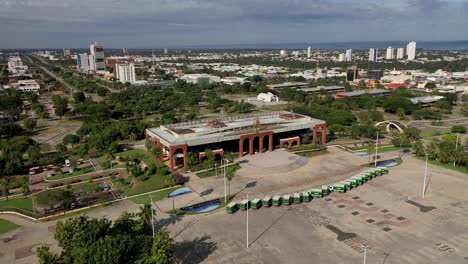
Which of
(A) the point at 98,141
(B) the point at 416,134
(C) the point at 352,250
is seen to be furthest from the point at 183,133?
(B) the point at 416,134

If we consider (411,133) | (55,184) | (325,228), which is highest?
(411,133)

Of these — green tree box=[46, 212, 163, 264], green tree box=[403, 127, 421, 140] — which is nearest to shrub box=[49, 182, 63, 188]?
green tree box=[46, 212, 163, 264]

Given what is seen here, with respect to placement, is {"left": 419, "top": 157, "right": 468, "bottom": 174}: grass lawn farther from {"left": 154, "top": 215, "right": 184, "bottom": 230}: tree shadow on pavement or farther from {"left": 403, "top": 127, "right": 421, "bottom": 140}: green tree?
{"left": 154, "top": 215, "right": 184, "bottom": 230}: tree shadow on pavement

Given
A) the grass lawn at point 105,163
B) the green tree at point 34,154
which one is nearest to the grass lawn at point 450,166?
the grass lawn at point 105,163

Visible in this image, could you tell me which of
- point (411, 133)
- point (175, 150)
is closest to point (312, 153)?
point (411, 133)

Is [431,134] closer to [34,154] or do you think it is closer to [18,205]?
[18,205]

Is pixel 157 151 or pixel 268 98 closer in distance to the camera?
pixel 157 151

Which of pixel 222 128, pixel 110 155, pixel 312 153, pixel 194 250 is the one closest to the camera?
pixel 194 250

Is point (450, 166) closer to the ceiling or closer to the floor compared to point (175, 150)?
closer to the floor
